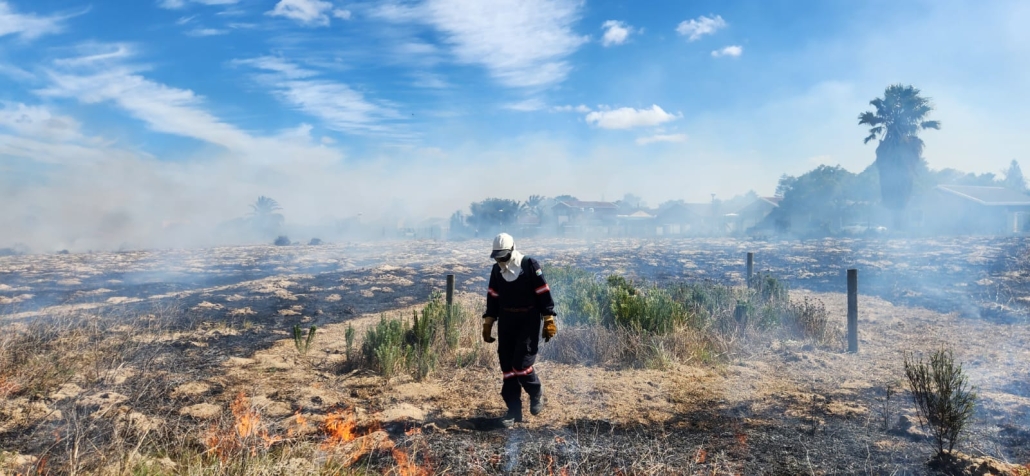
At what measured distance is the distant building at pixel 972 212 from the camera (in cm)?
3759

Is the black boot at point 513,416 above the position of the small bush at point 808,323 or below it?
below

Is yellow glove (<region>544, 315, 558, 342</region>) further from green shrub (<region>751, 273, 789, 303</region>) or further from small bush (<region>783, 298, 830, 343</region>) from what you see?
green shrub (<region>751, 273, 789, 303</region>)

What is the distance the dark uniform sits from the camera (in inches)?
194

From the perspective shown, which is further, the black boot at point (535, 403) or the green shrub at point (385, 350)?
the green shrub at point (385, 350)

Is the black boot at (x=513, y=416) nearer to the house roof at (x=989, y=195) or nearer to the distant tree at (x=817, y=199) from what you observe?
the distant tree at (x=817, y=199)

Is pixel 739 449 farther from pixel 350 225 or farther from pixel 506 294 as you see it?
pixel 350 225

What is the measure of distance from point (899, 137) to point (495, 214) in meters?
34.8

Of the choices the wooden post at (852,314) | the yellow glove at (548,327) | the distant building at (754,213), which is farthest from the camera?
the distant building at (754,213)

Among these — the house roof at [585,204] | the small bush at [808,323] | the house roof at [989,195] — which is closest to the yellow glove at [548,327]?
the small bush at [808,323]

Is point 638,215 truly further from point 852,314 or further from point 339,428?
point 339,428

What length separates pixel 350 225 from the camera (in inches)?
2640

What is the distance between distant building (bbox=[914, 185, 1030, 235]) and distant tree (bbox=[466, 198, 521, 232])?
113ft

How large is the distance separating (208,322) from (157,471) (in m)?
7.28

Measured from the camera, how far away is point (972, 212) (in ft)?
128
